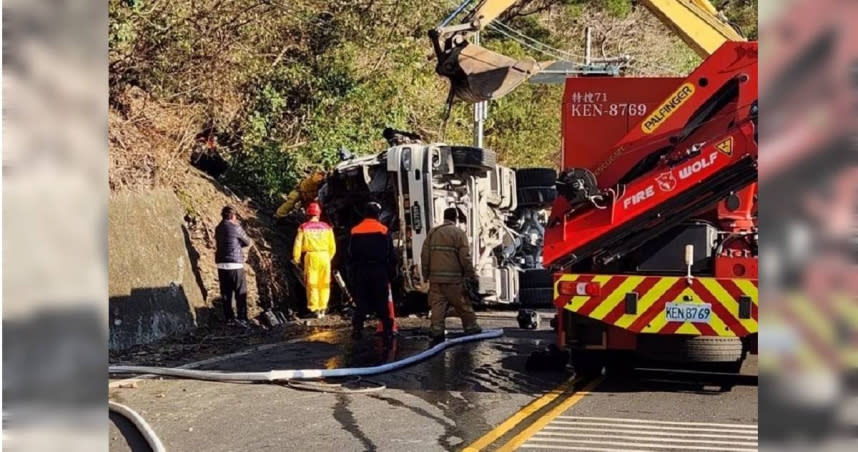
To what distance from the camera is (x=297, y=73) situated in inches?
648

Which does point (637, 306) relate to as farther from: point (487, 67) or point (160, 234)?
point (160, 234)

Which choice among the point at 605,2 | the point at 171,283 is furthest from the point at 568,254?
the point at 605,2

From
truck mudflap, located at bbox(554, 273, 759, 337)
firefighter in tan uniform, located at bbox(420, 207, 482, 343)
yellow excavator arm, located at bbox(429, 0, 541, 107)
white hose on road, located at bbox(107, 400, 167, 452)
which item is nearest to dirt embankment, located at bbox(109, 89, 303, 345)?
firefighter in tan uniform, located at bbox(420, 207, 482, 343)

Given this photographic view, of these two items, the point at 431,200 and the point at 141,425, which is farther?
the point at 431,200

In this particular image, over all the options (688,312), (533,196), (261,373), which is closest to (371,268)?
(261,373)

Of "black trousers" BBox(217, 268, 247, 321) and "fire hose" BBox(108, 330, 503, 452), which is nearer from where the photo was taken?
"fire hose" BBox(108, 330, 503, 452)

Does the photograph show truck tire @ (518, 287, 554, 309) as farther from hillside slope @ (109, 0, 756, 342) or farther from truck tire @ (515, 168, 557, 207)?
hillside slope @ (109, 0, 756, 342)

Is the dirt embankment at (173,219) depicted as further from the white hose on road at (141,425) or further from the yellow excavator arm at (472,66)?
the yellow excavator arm at (472,66)

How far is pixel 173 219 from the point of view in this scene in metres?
13.1

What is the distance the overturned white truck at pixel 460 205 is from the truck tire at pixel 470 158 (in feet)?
0.04

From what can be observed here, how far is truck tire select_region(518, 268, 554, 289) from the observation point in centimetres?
1440

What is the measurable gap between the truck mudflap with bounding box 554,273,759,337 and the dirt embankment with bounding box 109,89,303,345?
531 cm

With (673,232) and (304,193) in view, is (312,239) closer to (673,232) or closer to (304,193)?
(304,193)

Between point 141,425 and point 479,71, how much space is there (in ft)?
15.1
